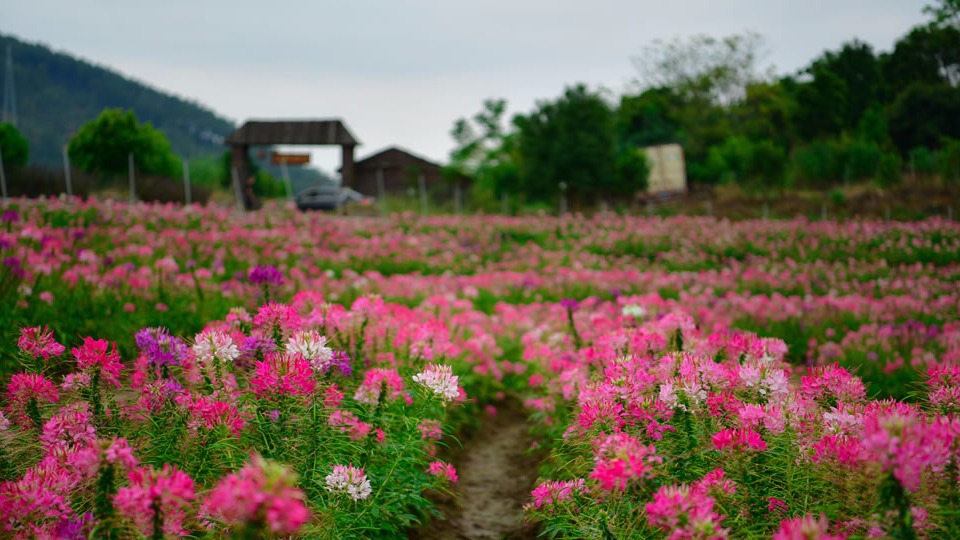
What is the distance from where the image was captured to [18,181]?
47.6 ft

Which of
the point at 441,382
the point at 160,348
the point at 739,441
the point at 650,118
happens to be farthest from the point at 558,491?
the point at 650,118

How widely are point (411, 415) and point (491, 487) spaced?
1.63m

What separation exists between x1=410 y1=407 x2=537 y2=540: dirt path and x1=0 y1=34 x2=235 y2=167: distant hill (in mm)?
90597

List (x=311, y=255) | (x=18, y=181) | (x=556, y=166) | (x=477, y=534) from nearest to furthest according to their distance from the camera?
1. (x=477, y=534)
2. (x=311, y=255)
3. (x=18, y=181)
4. (x=556, y=166)

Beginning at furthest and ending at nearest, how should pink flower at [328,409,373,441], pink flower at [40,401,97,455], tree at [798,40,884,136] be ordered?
tree at [798,40,884,136] < pink flower at [328,409,373,441] < pink flower at [40,401,97,455]

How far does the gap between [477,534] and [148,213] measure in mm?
9085

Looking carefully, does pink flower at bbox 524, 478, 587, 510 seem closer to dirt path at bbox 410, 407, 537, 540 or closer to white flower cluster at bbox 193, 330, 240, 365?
dirt path at bbox 410, 407, 537, 540

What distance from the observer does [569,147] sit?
27.0 m

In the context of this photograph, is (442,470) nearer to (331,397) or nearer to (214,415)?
(331,397)

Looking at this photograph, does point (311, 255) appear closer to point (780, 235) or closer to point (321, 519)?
point (321, 519)

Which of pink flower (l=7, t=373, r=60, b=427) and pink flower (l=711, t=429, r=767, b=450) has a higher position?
pink flower (l=7, t=373, r=60, b=427)

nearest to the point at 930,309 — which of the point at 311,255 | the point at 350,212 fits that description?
the point at 311,255

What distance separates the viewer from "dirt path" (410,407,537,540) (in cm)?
367

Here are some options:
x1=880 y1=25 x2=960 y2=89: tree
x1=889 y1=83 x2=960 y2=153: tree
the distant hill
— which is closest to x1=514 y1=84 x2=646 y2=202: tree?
x1=889 y1=83 x2=960 y2=153: tree
